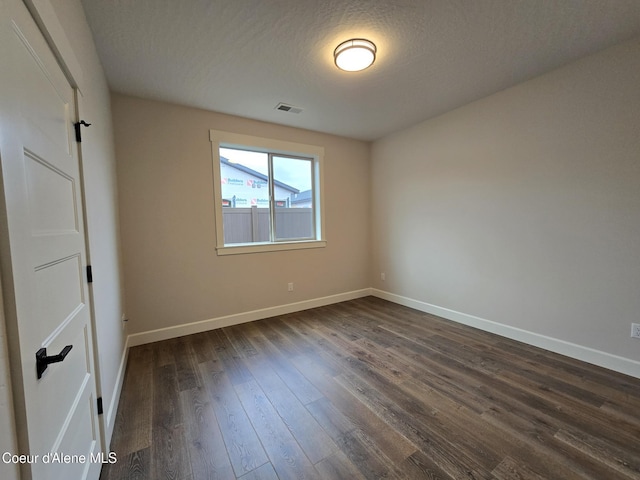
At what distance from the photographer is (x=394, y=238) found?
4207mm

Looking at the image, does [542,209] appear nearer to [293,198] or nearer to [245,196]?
[293,198]

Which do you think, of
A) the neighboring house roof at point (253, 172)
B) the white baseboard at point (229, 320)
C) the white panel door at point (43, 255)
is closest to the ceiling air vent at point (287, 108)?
the neighboring house roof at point (253, 172)

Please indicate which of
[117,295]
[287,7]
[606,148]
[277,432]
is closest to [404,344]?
[277,432]

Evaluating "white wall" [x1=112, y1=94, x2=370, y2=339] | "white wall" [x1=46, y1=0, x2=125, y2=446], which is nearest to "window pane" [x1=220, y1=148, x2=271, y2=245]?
"white wall" [x1=112, y1=94, x2=370, y2=339]

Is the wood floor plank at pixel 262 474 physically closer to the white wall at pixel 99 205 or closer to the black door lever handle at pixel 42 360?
the white wall at pixel 99 205

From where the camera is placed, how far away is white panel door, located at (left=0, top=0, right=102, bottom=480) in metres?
0.69

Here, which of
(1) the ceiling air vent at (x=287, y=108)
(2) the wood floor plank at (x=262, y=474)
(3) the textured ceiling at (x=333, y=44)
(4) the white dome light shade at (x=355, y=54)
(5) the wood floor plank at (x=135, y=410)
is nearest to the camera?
(2) the wood floor plank at (x=262, y=474)

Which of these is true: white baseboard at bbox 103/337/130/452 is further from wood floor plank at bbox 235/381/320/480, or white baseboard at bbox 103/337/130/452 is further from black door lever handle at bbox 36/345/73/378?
black door lever handle at bbox 36/345/73/378

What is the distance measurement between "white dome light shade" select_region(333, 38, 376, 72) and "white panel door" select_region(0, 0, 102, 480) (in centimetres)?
174

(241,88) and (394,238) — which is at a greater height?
(241,88)

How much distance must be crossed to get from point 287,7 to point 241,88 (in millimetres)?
1124

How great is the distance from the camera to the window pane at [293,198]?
3877 millimetres

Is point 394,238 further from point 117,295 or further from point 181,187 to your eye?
point 117,295

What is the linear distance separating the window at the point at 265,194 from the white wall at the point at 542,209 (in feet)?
5.07
